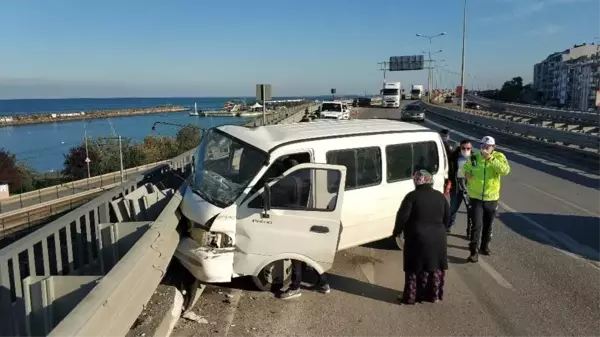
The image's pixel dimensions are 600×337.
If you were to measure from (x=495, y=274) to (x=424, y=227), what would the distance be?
1.80m

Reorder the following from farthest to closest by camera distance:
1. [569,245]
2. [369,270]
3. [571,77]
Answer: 1. [571,77]
2. [569,245]
3. [369,270]

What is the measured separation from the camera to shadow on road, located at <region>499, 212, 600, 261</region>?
728 centimetres

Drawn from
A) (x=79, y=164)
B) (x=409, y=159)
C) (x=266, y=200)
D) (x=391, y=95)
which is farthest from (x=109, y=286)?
(x=391, y=95)

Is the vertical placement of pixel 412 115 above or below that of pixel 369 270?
above

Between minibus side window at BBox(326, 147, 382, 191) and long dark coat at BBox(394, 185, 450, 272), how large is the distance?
3.40 feet

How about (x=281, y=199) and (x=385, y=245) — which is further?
(x=385, y=245)

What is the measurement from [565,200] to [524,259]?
478 cm

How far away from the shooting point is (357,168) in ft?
20.1

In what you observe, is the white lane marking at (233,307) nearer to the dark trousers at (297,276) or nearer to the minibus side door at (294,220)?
the minibus side door at (294,220)

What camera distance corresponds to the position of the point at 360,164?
243 inches

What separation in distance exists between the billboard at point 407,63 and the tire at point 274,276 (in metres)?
87.2

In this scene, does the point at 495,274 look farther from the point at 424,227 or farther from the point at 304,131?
the point at 304,131

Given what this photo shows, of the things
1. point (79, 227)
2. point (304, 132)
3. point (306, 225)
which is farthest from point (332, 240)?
point (79, 227)

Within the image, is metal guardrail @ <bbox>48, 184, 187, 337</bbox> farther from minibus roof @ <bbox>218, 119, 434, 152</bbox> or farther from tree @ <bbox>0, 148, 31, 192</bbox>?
tree @ <bbox>0, 148, 31, 192</bbox>
